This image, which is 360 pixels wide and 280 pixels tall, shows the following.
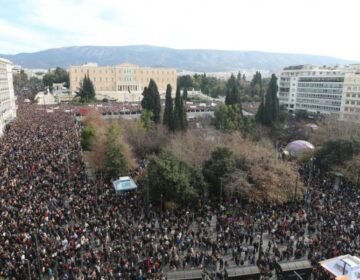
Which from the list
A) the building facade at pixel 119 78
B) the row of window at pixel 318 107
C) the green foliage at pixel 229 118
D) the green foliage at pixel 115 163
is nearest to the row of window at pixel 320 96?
the row of window at pixel 318 107

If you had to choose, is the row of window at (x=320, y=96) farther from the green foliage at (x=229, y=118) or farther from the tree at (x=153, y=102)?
the tree at (x=153, y=102)

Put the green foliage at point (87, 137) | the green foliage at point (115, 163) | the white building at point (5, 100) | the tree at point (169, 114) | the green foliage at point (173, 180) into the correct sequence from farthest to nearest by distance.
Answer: the white building at point (5, 100), the tree at point (169, 114), the green foliage at point (87, 137), the green foliage at point (115, 163), the green foliage at point (173, 180)

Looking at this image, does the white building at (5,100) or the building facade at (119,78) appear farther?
the building facade at (119,78)

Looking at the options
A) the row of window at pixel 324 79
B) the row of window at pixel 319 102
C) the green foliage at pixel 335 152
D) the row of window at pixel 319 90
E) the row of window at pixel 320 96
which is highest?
the row of window at pixel 324 79

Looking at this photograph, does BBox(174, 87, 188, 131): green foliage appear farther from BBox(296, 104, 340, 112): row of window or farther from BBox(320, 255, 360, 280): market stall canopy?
BBox(296, 104, 340, 112): row of window

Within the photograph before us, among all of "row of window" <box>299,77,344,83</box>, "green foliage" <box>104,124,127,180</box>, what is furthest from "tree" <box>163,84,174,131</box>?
"row of window" <box>299,77,344,83</box>

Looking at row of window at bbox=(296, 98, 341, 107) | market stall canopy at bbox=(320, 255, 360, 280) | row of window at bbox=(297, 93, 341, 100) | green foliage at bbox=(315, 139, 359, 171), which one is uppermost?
row of window at bbox=(297, 93, 341, 100)

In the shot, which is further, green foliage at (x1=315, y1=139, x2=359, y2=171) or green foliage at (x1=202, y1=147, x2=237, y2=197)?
green foliage at (x1=315, y1=139, x2=359, y2=171)
